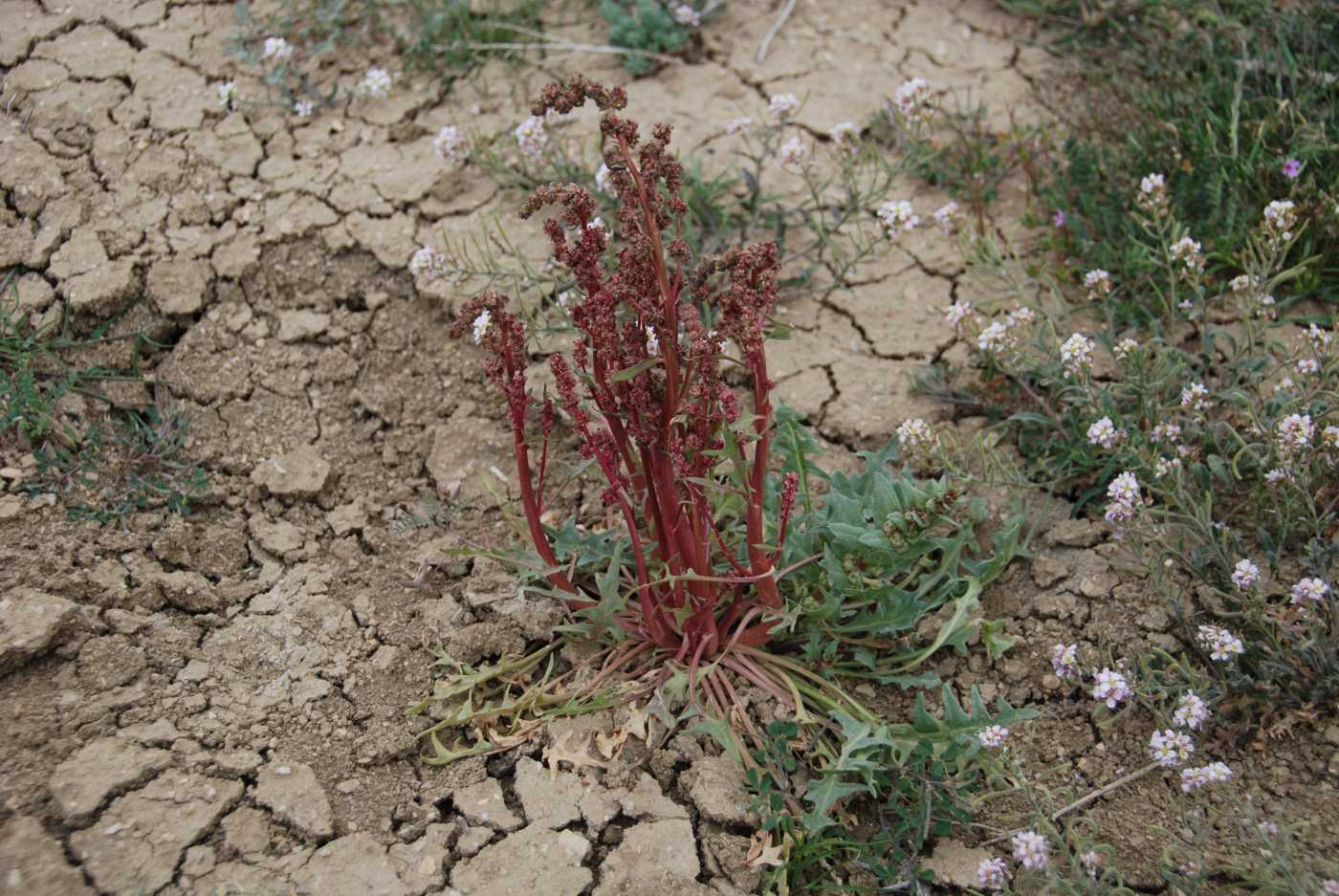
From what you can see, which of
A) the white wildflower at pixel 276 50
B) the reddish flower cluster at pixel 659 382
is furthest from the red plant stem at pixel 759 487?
the white wildflower at pixel 276 50

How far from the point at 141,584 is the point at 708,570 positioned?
4.84ft

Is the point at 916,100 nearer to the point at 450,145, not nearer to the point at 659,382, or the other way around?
the point at 450,145

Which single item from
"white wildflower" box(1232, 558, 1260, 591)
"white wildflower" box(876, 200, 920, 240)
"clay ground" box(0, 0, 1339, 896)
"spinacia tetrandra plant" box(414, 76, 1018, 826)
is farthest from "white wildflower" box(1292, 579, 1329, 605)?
"white wildflower" box(876, 200, 920, 240)

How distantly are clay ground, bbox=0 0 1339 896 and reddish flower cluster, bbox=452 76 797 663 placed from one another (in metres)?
0.38

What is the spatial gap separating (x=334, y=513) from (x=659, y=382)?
4.14 feet

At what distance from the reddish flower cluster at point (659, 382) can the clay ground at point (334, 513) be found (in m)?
0.38

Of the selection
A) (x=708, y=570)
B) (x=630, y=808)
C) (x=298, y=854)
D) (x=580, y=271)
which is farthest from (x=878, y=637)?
(x=298, y=854)

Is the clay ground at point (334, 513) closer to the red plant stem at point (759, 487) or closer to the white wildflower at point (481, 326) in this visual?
the red plant stem at point (759, 487)

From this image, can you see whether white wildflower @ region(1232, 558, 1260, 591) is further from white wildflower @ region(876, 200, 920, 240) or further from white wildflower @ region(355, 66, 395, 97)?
white wildflower @ region(355, 66, 395, 97)

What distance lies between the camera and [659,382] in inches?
102

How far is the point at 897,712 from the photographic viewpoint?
2867mm

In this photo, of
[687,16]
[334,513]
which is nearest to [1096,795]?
[334,513]

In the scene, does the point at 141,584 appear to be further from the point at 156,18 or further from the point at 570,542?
the point at 156,18

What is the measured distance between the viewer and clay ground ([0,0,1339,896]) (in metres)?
2.52
